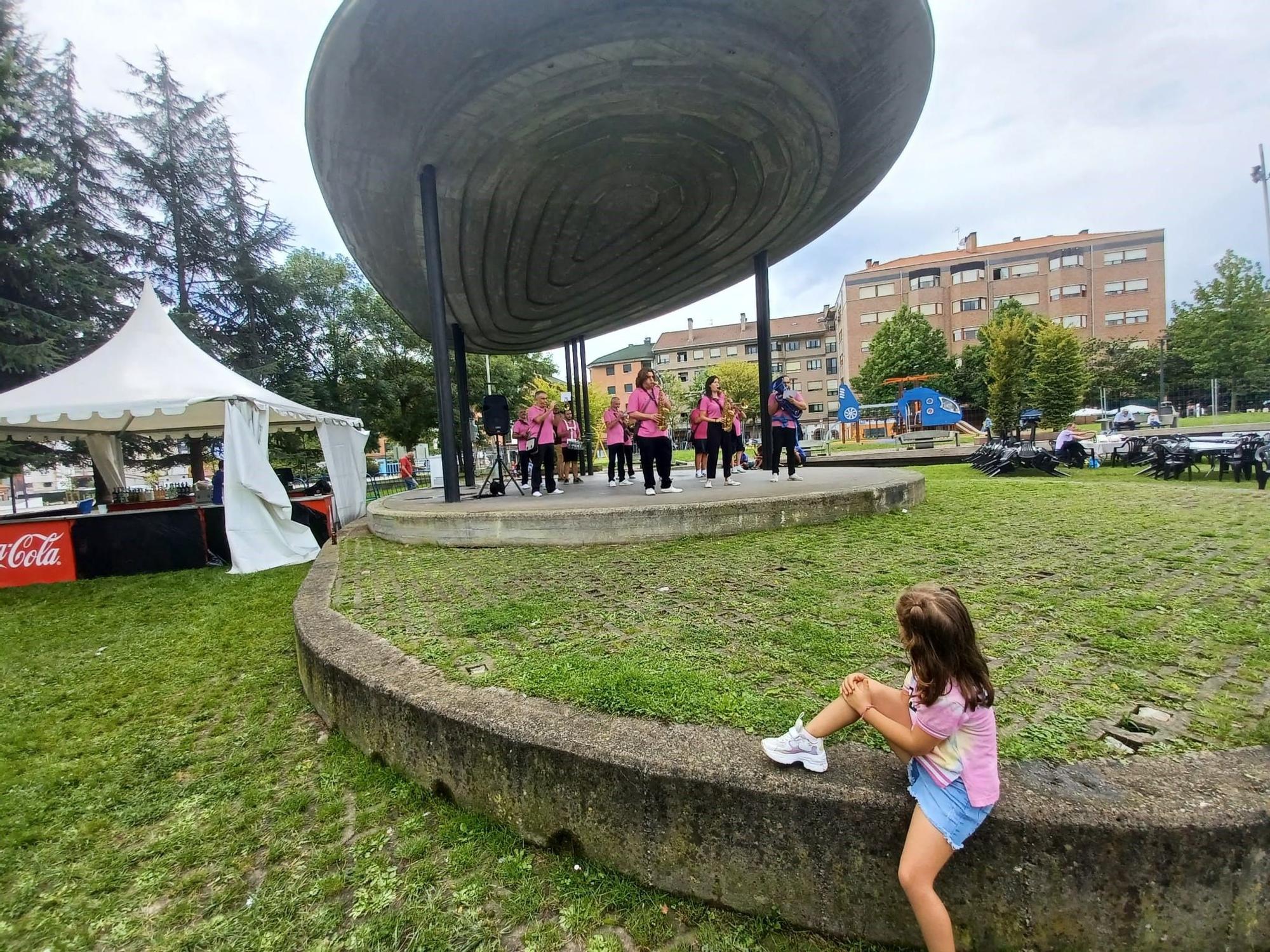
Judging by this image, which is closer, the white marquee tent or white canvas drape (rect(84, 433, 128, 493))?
the white marquee tent

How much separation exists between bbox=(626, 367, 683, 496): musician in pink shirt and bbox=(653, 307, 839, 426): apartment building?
66.8 m

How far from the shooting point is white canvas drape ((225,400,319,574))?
8164 millimetres

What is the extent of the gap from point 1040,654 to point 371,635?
383 cm

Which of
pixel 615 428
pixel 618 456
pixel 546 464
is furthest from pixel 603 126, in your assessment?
pixel 618 456

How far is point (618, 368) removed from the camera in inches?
3548

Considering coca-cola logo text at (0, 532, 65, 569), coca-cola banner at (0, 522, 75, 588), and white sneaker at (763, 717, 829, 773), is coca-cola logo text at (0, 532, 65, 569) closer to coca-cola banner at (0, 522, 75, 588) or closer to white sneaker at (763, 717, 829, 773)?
coca-cola banner at (0, 522, 75, 588)

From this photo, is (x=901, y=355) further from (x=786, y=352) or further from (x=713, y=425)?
(x=713, y=425)

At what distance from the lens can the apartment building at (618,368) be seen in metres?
88.7

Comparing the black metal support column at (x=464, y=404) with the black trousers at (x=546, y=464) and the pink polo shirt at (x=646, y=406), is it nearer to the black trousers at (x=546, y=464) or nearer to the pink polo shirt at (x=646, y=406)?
the black trousers at (x=546, y=464)

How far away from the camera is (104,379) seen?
347 inches

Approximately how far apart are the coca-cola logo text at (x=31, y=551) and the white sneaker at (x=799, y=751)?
10.9 meters

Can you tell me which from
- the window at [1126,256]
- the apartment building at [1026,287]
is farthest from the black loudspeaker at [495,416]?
the window at [1126,256]

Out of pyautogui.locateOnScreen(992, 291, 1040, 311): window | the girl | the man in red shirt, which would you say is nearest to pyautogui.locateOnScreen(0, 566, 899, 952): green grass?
the girl

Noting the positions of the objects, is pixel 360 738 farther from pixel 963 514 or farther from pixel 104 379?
pixel 104 379
